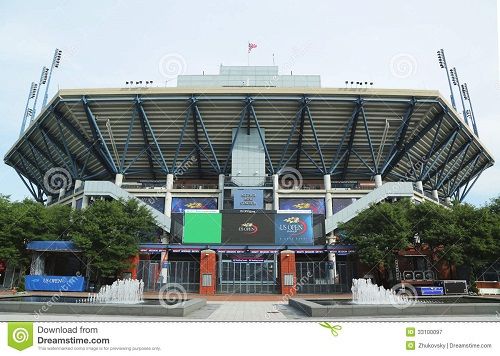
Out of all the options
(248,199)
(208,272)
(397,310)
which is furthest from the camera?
(248,199)

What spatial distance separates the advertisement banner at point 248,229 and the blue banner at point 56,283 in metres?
14.6

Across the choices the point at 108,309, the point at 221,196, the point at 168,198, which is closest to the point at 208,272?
the point at 221,196

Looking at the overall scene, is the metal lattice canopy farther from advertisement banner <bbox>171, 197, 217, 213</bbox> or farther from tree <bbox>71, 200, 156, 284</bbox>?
tree <bbox>71, 200, 156, 284</bbox>

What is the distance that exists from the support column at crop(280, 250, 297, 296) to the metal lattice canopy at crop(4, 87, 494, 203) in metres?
20.8

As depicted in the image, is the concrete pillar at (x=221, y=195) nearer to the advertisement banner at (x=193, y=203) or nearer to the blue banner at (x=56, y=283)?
the advertisement banner at (x=193, y=203)

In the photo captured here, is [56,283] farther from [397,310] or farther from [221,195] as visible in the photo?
[397,310]

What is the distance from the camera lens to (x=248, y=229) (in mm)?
40781

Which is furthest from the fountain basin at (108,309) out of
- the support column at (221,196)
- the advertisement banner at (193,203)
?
the advertisement banner at (193,203)

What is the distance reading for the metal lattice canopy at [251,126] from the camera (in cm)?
4972

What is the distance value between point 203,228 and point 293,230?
32.2 feet

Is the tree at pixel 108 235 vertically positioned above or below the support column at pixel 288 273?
above

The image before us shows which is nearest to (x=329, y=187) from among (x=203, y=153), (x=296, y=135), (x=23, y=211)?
(x=296, y=135)
